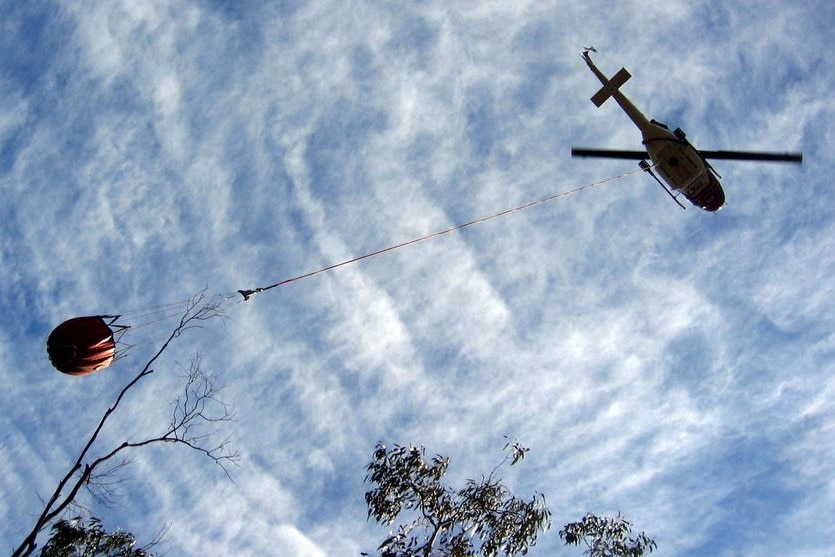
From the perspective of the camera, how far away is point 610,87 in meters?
13.3

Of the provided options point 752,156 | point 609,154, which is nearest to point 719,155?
point 752,156

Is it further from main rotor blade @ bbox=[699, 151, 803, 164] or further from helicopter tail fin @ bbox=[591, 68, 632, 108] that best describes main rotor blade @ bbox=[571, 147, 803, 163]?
helicopter tail fin @ bbox=[591, 68, 632, 108]

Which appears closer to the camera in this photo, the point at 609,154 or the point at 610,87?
the point at 609,154

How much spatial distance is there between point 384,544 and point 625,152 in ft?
27.9

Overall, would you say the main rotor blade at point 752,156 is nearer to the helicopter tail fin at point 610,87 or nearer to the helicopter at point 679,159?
the helicopter at point 679,159

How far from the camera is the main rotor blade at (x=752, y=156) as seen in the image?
1116 centimetres

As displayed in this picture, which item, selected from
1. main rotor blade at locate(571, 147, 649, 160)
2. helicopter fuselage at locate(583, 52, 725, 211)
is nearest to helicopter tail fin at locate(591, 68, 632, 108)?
helicopter fuselage at locate(583, 52, 725, 211)

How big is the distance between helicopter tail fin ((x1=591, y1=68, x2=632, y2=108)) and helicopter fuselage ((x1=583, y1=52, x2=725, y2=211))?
0.09 m

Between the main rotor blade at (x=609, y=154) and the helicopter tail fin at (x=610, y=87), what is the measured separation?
1691 millimetres

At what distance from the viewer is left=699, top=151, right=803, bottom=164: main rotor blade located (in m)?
11.2

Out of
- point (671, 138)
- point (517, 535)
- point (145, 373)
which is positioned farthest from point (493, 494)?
point (671, 138)

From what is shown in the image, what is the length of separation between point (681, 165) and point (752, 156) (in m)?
1.25

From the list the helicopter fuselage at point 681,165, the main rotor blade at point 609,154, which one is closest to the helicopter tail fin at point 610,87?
the helicopter fuselage at point 681,165

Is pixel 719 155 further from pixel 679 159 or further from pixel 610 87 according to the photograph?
pixel 610 87
